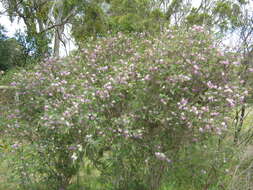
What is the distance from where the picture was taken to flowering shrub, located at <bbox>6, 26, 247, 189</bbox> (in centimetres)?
244

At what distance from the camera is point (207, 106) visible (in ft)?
7.96

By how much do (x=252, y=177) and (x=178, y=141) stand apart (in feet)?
4.75

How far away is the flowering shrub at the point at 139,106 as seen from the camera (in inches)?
96.2

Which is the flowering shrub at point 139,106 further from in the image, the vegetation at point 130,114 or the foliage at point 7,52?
the foliage at point 7,52

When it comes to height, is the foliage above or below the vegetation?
above

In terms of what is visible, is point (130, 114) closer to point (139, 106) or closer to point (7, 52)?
point (139, 106)

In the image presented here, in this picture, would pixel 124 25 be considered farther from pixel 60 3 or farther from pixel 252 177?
pixel 252 177

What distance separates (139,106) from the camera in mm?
2615

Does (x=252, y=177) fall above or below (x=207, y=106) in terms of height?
below

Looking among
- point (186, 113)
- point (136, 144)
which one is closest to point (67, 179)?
point (136, 144)

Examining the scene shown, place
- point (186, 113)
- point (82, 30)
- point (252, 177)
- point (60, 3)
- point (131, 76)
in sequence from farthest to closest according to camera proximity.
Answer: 1. point (82, 30)
2. point (60, 3)
3. point (252, 177)
4. point (131, 76)
5. point (186, 113)

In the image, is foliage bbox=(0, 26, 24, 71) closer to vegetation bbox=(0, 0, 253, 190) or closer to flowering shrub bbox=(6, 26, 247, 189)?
vegetation bbox=(0, 0, 253, 190)

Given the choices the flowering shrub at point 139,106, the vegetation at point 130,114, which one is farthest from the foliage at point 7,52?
the flowering shrub at point 139,106

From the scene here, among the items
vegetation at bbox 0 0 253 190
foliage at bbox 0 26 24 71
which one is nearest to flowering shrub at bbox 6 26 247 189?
vegetation at bbox 0 0 253 190
